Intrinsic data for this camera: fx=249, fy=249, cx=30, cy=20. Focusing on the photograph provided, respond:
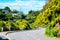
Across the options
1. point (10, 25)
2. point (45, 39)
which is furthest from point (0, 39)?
point (10, 25)

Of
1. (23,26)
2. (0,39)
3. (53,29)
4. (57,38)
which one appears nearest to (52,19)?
(53,29)

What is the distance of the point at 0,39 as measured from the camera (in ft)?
66.0

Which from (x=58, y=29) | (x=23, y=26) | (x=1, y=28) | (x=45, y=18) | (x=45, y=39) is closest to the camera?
(x=45, y=39)

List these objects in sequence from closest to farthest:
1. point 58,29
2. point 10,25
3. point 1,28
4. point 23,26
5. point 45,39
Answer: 1. point 45,39
2. point 58,29
3. point 1,28
4. point 10,25
5. point 23,26

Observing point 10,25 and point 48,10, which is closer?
point 48,10

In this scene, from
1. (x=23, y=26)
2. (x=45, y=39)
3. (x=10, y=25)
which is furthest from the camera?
(x=23, y=26)

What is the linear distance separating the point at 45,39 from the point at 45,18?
91.8 inches

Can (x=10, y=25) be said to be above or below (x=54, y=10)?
below

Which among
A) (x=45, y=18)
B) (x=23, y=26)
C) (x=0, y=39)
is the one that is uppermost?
(x=45, y=18)

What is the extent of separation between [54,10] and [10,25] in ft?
34.4

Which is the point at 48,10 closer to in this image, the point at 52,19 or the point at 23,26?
the point at 52,19

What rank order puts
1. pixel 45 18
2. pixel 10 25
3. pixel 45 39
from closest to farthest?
1. pixel 45 39
2. pixel 45 18
3. pixel 10 25

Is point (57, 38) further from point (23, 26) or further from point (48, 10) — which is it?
point (23, 26)

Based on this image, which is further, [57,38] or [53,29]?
[53,29]
